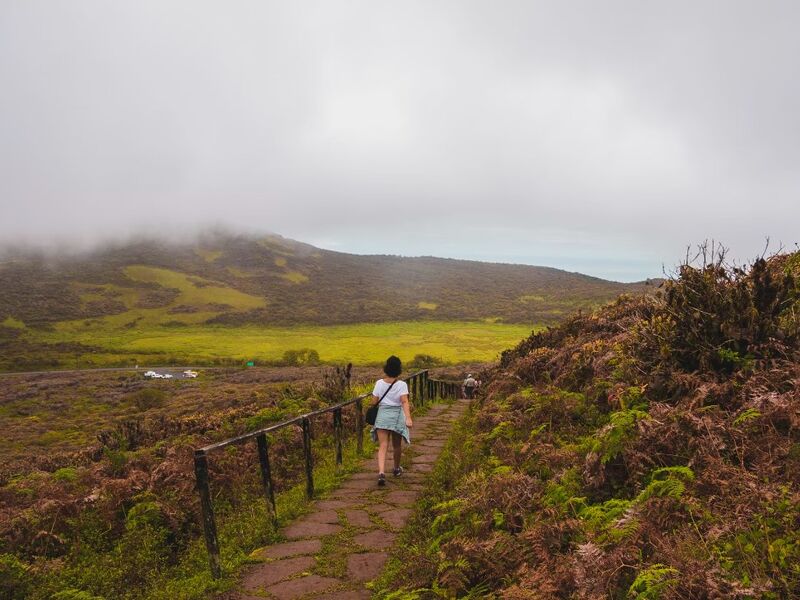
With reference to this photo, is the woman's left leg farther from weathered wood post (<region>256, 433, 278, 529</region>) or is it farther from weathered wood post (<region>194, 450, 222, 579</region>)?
weathered wood post (<region>194, 450, 222, 579</region>)

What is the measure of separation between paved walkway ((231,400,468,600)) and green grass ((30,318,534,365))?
51709 millimetres

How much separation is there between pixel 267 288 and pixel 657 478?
140 meters

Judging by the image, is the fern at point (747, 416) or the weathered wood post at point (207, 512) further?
Answer: the weathered wood post at point (207, 512)

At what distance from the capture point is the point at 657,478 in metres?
4.45

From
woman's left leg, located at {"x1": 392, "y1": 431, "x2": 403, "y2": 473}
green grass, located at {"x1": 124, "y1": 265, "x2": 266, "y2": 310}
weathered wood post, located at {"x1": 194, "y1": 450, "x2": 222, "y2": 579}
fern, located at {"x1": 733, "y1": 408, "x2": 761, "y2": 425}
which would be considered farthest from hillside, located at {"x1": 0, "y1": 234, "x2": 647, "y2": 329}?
weathered wood post, located at {"x1": 194, "y1": 450, "x2": 222, "y2": 579}

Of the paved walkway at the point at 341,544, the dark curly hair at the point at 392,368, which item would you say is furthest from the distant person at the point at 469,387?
the dark curly hair at the point at 392,368

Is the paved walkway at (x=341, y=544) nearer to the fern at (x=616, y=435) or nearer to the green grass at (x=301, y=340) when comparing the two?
the fern at (x=616, y=435)

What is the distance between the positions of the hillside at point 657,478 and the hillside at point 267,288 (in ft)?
295

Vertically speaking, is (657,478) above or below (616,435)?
below

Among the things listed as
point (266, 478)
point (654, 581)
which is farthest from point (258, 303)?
point (654, 581)

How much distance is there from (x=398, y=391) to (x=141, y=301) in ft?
432

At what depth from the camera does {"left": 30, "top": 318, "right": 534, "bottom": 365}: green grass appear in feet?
228

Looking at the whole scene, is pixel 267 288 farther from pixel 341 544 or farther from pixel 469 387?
pixel 341 544

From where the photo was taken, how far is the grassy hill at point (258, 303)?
80750mm
